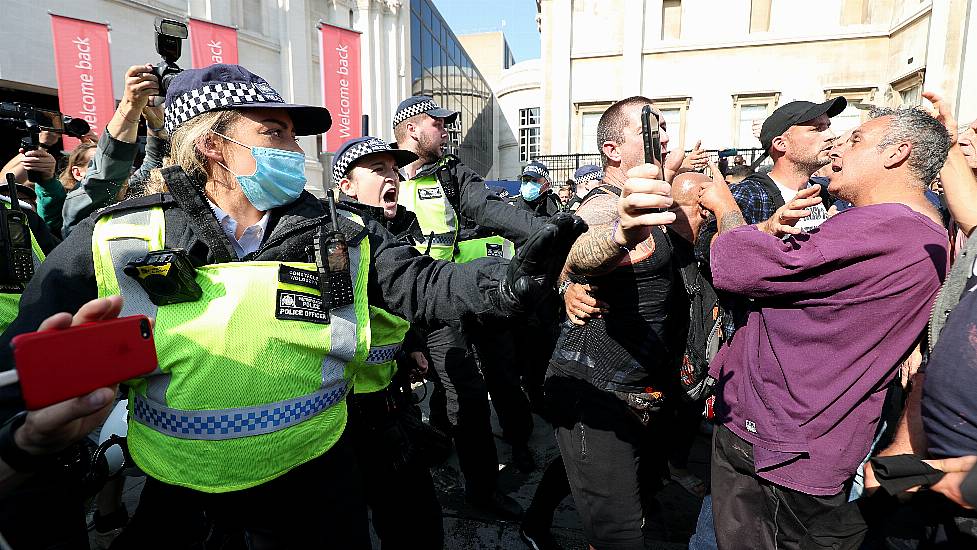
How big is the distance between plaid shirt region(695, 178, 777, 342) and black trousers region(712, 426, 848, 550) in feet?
1.89

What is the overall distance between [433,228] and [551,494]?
2025 mm

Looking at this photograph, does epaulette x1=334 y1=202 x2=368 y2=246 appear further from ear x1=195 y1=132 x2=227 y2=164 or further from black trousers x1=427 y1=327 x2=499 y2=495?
black trousers x1=427 y1=327 x2=499 y2=495

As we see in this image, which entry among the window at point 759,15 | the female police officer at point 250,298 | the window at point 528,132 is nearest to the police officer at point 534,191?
the female police officer at point 250,298

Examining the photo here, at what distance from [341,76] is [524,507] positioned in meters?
14.0

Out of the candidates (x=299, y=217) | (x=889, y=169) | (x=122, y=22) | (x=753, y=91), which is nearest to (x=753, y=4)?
(x=753, y=91)

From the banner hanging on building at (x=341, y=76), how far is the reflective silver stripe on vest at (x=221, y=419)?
1381 centimetres

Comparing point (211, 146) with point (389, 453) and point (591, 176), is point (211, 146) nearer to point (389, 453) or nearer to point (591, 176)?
point (389, 453)

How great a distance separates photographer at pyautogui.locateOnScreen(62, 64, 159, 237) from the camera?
2404 millimetres

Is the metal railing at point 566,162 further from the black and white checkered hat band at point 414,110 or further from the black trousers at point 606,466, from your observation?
the black trousers at point 606,466

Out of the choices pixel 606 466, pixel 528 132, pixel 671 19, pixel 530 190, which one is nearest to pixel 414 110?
pixel 606 466

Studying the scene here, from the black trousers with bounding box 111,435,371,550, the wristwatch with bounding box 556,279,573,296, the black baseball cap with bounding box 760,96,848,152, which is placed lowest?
the black trousers with bounding box 111,435,371,550

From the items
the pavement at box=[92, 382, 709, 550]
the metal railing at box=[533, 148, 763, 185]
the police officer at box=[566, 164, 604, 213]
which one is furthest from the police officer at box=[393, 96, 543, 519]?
the metal railing at box=[533, 148, 763, 185]

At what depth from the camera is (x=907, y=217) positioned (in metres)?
1.78

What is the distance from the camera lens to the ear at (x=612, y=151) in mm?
2566
